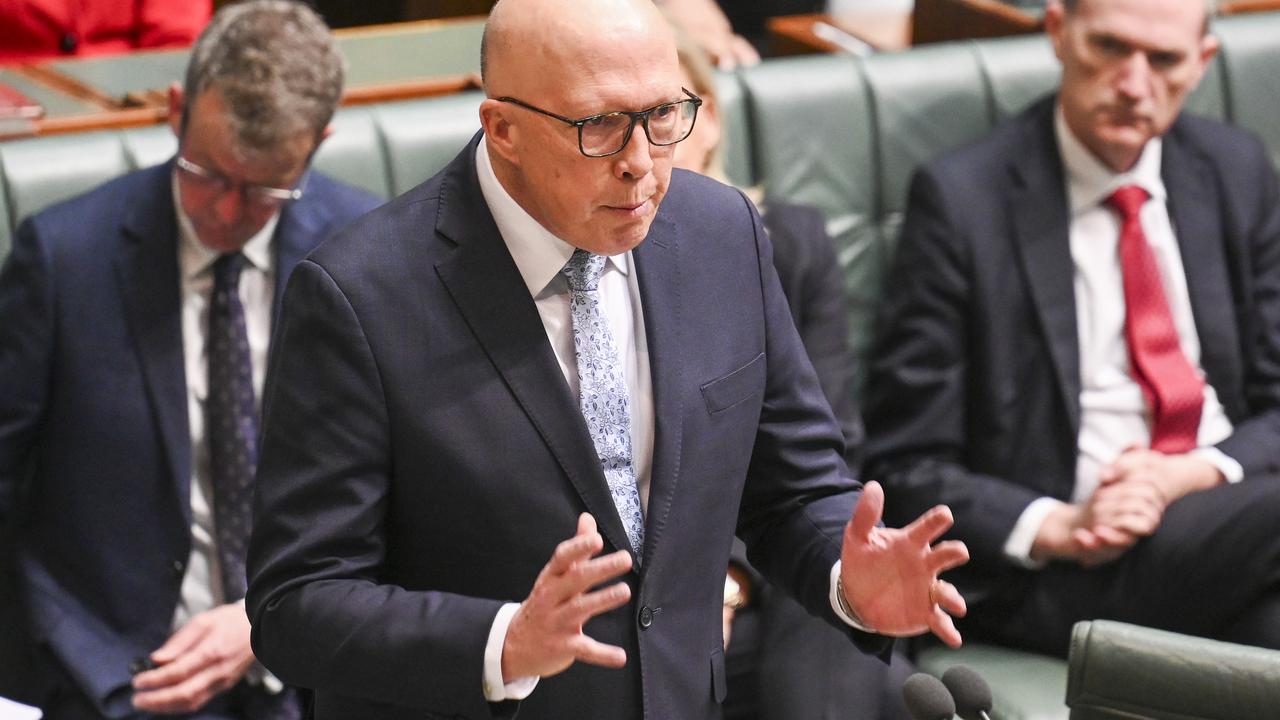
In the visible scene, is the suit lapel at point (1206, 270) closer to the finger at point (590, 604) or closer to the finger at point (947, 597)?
the finger at point (947, 597)

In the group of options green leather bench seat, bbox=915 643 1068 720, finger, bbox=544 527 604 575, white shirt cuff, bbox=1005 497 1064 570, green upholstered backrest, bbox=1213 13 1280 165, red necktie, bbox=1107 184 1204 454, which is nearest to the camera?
finger, bbox=544 527 604 575

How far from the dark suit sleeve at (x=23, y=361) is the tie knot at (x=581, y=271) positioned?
0.93 m

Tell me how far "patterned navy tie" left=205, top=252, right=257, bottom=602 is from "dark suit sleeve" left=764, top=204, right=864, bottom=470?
0.83 m

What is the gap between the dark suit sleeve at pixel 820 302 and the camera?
2648mm

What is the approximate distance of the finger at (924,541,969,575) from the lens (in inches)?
58.8

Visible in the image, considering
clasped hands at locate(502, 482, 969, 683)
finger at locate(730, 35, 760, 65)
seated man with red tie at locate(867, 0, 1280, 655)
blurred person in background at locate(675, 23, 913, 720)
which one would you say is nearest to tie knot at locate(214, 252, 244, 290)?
blurred person in background at locate(675, 23, 913, 720)

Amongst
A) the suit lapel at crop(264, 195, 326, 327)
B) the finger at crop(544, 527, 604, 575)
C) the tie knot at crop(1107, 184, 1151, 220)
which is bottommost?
the tie knot at crop(1107, 184, 1151, 220)

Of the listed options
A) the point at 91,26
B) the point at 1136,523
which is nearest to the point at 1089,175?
the point at 1136,523

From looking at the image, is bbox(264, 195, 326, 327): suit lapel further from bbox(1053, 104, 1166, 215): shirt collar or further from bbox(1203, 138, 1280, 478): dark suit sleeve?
bbox(1203, 138, 1280, 478): dark suit sleeve

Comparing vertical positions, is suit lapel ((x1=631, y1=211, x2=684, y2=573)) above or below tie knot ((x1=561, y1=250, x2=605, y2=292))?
below

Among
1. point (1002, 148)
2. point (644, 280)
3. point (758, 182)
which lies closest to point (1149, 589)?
point (1002, 148)

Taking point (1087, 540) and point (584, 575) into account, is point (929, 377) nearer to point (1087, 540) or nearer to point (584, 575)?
point (1087, 540)

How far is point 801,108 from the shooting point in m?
2.95

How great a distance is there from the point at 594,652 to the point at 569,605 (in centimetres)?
4
